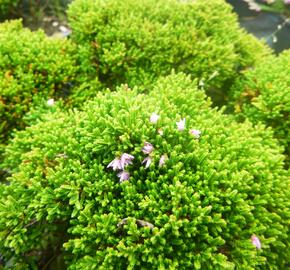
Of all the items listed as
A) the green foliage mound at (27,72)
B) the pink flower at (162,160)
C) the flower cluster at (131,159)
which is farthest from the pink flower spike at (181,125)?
the green foliage mound at (27,72)

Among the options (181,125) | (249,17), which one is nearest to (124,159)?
(181,125)

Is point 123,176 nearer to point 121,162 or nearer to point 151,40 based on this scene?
point 121,162

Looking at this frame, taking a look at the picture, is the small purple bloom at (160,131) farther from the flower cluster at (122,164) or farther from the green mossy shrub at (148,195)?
the flower cluster at (122,164)

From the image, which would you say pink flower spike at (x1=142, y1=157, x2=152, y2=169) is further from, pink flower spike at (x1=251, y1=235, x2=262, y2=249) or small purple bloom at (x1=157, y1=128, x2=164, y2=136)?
pink flower spike at (x1=251, y1=235, x2=262, y2=249)

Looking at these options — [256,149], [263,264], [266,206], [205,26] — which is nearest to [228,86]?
[205,26]

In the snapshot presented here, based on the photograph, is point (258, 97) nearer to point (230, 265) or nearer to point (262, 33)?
point (230, 265)
